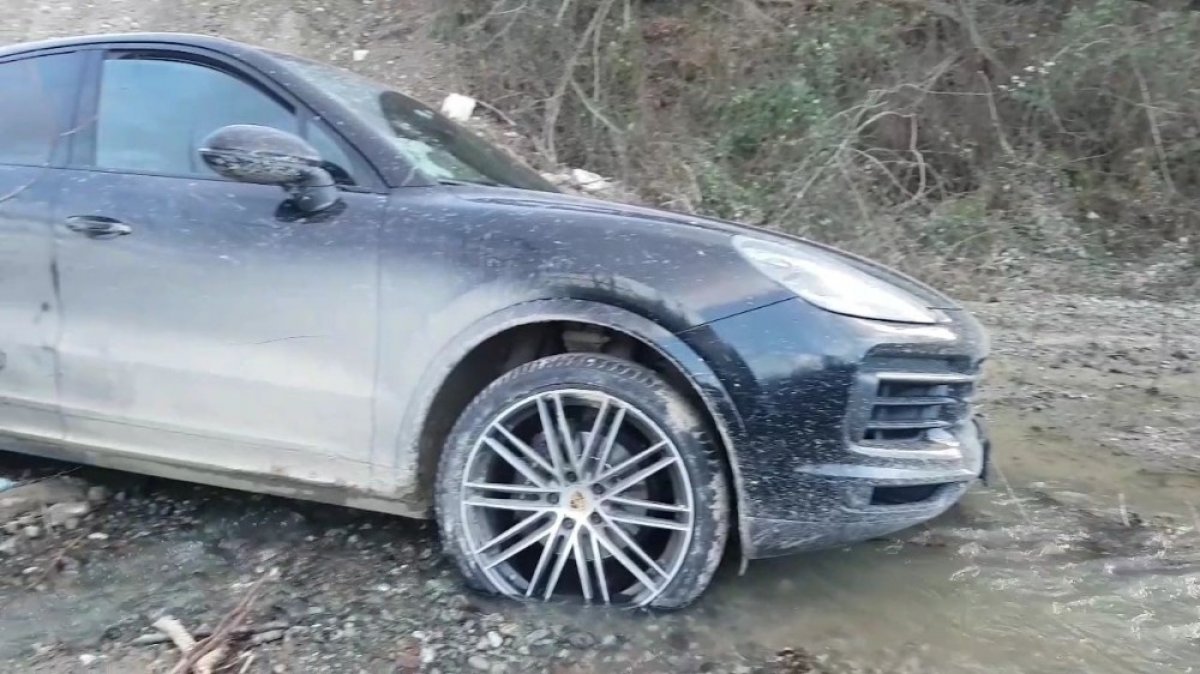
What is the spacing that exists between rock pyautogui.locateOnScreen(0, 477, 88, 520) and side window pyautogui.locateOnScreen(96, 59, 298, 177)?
124 cm

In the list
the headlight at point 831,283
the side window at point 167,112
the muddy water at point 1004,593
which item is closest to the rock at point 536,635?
the muddy water at point 1004,593

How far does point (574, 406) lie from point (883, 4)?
7.02 metres

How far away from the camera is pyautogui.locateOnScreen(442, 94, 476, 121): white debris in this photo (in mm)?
8680

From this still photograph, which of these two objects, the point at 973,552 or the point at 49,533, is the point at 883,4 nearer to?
the point at 973,552

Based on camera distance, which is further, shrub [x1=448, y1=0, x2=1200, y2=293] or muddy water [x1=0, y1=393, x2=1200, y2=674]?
shrub [x1=448, y1=0, x2=1200, y2=293]

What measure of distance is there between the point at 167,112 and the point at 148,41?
28cm

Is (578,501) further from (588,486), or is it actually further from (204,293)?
(204,293)

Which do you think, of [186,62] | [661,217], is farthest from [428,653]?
[186,62]

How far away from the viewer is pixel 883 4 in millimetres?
8711

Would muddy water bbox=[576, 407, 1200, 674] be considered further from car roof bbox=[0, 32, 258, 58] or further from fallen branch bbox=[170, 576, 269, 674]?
car roof bbox=[0, 32, 258, 58]

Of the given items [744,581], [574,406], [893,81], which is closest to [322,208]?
[574,406]

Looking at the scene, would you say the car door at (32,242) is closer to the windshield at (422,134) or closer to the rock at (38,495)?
the rock at (38,495)

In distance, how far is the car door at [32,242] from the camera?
328 cm

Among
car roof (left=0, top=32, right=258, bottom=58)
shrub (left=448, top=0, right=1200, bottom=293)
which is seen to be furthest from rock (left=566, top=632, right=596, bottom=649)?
shrub (left=448, top=0, right=1200, bottom=293)
